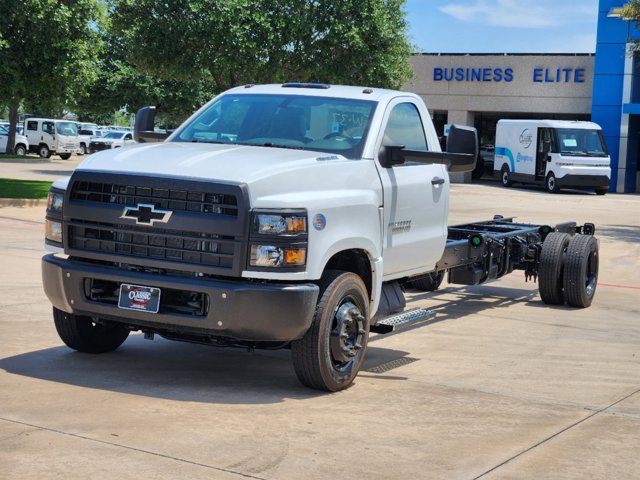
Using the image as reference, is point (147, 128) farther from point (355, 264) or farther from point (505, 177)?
point (505, 177)

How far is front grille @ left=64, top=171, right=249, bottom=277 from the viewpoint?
6672 mm

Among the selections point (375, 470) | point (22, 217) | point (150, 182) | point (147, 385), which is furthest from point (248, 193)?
point (22, 217)

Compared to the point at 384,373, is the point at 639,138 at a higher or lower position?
higher

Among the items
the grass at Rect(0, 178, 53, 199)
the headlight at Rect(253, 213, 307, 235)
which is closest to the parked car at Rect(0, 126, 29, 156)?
the grass at Rect(0, 178, 53, 199)

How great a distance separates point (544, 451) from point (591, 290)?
6450mm

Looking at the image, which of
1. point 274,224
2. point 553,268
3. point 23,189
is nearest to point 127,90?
point 23,189

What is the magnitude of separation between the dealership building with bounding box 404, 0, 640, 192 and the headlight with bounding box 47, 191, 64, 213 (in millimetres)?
40645

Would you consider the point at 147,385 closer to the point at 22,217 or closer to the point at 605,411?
the point at 605,411

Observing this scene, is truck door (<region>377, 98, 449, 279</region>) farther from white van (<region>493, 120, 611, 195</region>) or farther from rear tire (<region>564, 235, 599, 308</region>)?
white van (<region>493, 120, 611, 195</region>)

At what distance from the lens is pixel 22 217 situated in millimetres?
19844

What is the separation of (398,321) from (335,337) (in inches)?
39.0

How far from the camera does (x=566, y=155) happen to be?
41.1m

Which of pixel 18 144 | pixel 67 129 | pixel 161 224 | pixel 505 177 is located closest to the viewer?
pixel 161 224

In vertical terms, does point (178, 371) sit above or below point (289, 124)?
below
